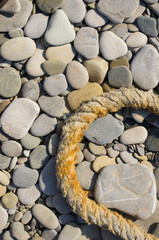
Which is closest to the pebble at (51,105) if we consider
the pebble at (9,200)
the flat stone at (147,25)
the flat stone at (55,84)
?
the flat stone at (55,84)

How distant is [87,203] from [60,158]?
0.84ft

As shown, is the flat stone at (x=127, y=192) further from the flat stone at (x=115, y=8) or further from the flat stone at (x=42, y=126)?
the flat stone at (x=115, y=8)

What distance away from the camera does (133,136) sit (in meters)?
1.53

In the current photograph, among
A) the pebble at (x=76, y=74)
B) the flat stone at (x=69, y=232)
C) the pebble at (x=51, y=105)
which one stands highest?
the pebble at (x=76, y=74)

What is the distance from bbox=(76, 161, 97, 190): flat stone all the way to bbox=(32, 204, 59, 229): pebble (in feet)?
0.76

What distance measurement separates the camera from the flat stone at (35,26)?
144 cm

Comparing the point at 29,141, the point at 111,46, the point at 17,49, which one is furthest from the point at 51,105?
the point at 111,46

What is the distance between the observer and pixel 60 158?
1.40m

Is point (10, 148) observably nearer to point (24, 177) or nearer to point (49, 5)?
point (24, 177)

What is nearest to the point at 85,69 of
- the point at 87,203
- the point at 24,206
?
the point at 87,203

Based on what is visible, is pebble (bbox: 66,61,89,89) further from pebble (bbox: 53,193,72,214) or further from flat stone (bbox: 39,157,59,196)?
pebble (bbox: 53,193,72,214)

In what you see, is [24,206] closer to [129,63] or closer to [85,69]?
[85,69]

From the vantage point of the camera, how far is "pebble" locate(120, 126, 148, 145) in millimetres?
1530

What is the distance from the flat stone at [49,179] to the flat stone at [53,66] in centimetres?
45
